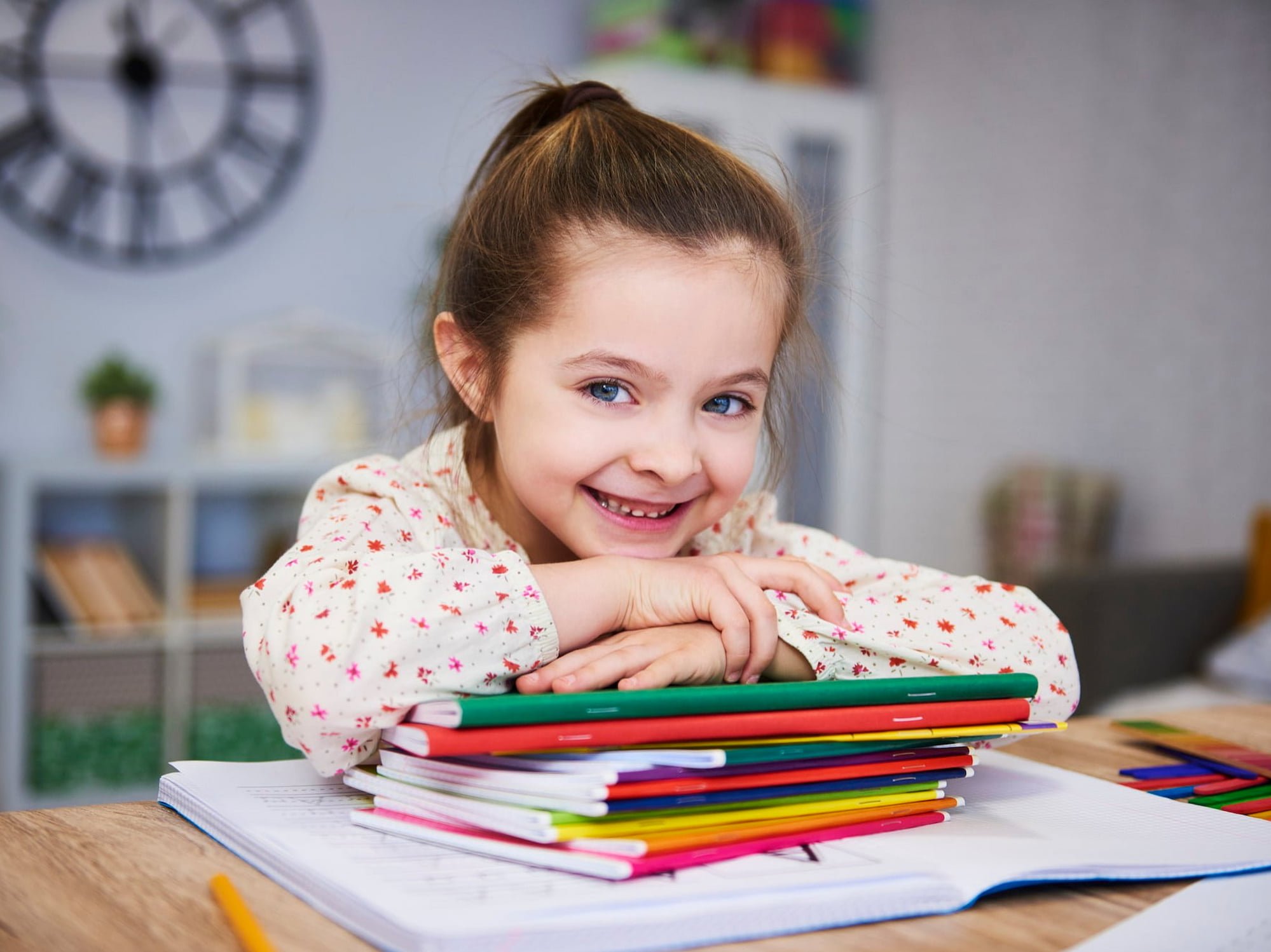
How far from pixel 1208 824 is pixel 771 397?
45 centimetres

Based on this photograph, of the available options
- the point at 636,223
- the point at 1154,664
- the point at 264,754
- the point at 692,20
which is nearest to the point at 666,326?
the point at 636,223

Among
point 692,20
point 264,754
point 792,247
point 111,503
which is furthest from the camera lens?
point 692,20

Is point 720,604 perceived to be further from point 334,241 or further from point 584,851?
point 334,241

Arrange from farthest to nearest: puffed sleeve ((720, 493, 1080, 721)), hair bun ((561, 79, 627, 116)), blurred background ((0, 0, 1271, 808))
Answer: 1. blurred background ((0, 0, 1271, 808))
2. hair bun ((561, 79, 627, 116))
3. puffed sleeve ((720, 493, 1080, 721))

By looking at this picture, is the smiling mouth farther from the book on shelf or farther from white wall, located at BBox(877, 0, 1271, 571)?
white wall, located at BBox(877, 0, 1271, 571)

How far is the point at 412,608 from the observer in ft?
1.95

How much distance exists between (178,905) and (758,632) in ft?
1.05

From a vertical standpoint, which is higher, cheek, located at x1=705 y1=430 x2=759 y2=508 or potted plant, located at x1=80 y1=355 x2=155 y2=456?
cheek, located at x1=705 y1=430 x2=759 y2=508

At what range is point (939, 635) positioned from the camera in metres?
0.75

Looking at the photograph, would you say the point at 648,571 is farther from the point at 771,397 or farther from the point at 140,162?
the point at 140,162

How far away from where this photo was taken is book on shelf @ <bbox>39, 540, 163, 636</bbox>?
2684 millimetres

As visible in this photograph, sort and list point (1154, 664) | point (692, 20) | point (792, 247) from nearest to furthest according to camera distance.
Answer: point (792, 247)
point (1154, 664)
point (692, 20)

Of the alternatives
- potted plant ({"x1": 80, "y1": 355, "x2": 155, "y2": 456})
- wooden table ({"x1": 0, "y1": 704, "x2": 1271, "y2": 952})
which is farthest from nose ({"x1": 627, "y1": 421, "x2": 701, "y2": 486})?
potted plant ({"x1": 80, "y1": 355, "x2": 155, "y2": 456})

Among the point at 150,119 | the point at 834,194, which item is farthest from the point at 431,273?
the point at 834,194
